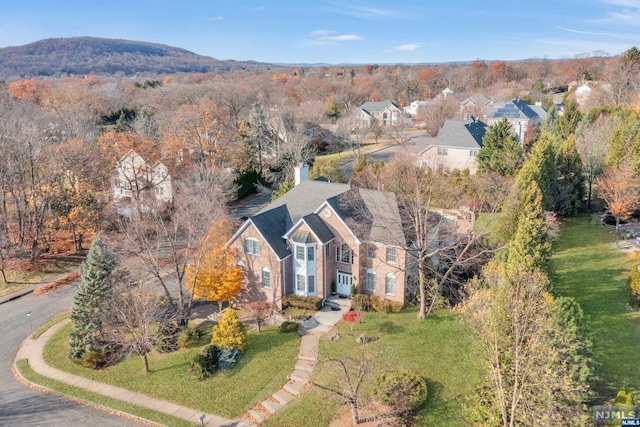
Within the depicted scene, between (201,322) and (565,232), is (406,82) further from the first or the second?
(201,322)

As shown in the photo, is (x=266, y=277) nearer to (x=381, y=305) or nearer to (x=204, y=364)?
(x=381, y=305)

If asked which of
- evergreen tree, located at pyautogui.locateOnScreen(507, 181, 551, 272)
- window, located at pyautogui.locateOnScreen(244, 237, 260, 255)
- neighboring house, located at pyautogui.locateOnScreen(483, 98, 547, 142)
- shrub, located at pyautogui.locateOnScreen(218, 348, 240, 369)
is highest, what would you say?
neighboring house, located at pyautogui.locateOnScreen(483, 98, 547, 142)

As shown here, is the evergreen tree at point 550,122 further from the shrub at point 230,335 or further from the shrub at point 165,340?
the shrub at point 165,340

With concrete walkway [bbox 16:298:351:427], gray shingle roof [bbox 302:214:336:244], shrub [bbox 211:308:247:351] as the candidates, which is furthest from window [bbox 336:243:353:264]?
shrub [bbox 211:308:247:351]

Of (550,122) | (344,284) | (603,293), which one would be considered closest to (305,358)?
(344,284)

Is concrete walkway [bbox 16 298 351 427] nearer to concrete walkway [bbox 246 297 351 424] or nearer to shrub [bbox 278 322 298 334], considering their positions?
concrete walkway [bbox 246 297 351 424]

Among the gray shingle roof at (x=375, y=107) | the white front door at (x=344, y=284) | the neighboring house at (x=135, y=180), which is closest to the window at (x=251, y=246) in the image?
the white front door at (x=344, y=284)
